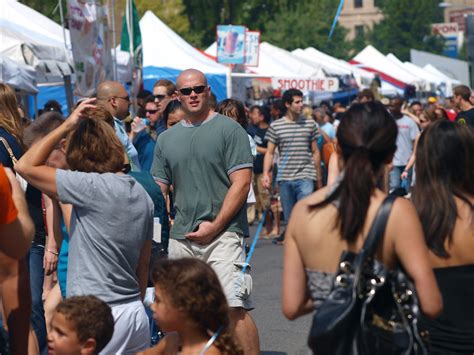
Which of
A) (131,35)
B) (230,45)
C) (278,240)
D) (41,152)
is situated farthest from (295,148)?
(230,45)

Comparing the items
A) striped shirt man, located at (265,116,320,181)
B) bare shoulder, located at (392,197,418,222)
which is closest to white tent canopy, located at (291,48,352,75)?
striped shirt man, located at (265,116,320,181)

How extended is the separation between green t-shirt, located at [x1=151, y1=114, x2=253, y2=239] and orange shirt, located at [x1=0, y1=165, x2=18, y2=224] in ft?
8.16

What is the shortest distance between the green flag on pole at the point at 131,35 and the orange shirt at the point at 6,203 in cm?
1443

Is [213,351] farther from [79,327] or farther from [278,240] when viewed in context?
[278,240]

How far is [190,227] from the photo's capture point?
6.55 metres

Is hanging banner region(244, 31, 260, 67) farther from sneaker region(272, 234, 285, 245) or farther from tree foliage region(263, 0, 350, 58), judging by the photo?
tree foliage region(263, 0, 350, 58)

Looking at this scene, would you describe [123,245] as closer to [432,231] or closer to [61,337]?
[61,337]

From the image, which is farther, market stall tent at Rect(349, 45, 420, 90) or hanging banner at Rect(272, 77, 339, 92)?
market stall tent at Rect(349, 45, 420, 90)

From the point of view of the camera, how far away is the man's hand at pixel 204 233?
6.43 meters

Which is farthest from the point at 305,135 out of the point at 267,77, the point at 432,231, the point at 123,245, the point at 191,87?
the point at 267,77

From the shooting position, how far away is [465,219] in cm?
435

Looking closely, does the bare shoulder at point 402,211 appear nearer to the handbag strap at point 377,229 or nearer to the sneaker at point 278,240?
the handbag strap at point 377,229

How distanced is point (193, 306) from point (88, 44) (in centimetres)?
1002

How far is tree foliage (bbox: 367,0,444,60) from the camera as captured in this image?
10769 cm
